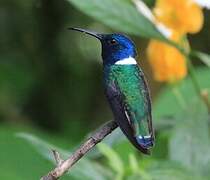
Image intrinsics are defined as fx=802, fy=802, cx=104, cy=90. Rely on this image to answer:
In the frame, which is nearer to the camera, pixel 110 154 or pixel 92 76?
pixel 110 154

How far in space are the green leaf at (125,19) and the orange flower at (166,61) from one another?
147 mm

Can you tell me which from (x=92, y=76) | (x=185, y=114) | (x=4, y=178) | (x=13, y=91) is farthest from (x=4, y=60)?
(x=185, y=114)

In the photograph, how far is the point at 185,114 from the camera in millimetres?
1713

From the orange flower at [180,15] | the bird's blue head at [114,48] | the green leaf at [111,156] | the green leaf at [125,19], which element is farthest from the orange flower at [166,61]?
the bird's blue head at [114,48]

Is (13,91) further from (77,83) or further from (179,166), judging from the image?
(179,166)

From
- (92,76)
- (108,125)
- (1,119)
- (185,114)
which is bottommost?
(1,119)

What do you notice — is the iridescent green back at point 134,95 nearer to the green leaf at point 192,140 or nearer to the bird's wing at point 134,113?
the bird's wing at point 134,113

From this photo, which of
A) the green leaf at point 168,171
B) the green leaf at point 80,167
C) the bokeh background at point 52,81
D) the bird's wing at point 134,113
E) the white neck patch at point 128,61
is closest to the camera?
the bird's wing at point 134,113

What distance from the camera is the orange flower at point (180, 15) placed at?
5.41 feet

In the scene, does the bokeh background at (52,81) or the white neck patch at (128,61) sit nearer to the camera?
the white neck patch at (128,61)

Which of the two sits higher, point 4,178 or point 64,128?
point 4,178

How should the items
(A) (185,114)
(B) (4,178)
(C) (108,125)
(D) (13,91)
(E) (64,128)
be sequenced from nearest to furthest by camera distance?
(C) (108,125) → (A) (185,114) → (B) (4,178) → (E) (64,128) → (D) (13,91)

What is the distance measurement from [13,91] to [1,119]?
5.2 inches

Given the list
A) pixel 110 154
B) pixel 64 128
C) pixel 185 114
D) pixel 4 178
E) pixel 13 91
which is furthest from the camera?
pixel 13 91
